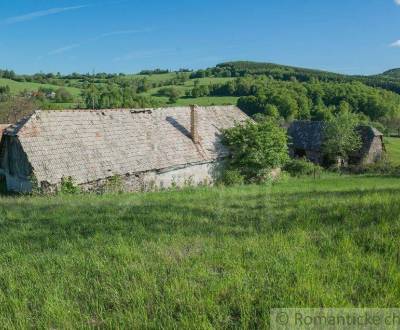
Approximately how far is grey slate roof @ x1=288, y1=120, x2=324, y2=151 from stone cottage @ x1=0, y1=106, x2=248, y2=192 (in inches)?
758

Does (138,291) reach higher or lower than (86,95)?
lower

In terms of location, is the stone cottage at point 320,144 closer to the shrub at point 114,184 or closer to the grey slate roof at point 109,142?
the grey slate roof at point 109,142

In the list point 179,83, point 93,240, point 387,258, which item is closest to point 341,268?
point 387,258

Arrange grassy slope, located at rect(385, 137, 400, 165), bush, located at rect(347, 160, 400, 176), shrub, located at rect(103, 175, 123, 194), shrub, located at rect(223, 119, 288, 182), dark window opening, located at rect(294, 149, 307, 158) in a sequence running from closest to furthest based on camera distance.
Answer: shrub, located at rect(103, 175, 123, 194) → shrub, located at rect(223, 119, 288, 182) → bush, located at rect(347, 160, 400, 176) → dark window opening, located at rect(294, 149, 307, 158) → grassy slope, located at rect(385, 137, 400, 165)

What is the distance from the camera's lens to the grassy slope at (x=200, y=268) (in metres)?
3.12

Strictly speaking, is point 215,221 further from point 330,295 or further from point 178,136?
point 178,136

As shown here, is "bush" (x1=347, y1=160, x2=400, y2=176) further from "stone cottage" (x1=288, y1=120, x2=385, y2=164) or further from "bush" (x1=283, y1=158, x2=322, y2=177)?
"bush" (x1=283, y1=158, x2=322, y2=177)

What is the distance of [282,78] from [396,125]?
45.5 metres

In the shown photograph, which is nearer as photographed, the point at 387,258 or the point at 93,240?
the point at 387,258

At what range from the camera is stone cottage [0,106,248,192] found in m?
18.5

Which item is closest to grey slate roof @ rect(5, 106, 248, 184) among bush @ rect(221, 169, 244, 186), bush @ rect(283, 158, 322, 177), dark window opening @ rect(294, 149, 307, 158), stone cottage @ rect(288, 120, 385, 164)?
bush @ rect(221, 169, 244, 186)

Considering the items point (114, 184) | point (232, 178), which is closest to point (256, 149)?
point (232, 178)

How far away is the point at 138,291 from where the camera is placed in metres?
3.41

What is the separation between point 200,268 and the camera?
385 cm
